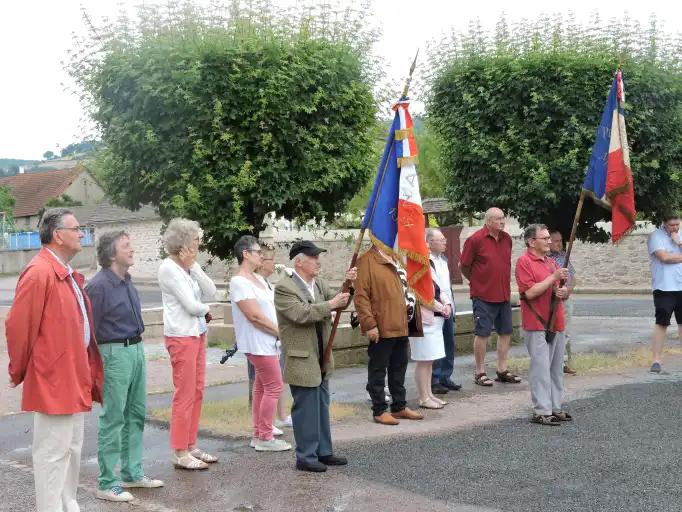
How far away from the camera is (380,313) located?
902 centimetres

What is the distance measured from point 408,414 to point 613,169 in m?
3.33

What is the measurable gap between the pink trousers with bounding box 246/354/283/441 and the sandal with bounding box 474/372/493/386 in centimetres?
380

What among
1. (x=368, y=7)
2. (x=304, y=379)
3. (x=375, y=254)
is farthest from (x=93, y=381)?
(x=368, y=7)

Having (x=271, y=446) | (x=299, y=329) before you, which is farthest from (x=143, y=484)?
(x=299, y=329)

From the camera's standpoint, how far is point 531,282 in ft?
30.3

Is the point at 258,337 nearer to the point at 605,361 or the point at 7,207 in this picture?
the point at 605,361

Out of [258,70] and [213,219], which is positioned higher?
[258,70]

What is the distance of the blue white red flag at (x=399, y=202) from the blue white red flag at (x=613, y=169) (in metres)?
2.50

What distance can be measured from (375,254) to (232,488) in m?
2.91

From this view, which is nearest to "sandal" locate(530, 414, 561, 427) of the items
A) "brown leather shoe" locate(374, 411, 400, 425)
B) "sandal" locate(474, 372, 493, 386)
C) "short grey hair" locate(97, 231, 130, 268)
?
"brown leather shoe" locate(374, 411, 400, 425)

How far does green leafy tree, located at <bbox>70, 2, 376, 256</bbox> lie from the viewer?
906 cm

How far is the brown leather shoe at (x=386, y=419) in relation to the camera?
9094mm

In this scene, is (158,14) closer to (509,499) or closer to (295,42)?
(295,42)

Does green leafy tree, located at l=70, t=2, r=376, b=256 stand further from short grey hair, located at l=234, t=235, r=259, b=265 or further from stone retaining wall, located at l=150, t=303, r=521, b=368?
stone retaining wall, located at l=150, t=303, r=521, b=368
